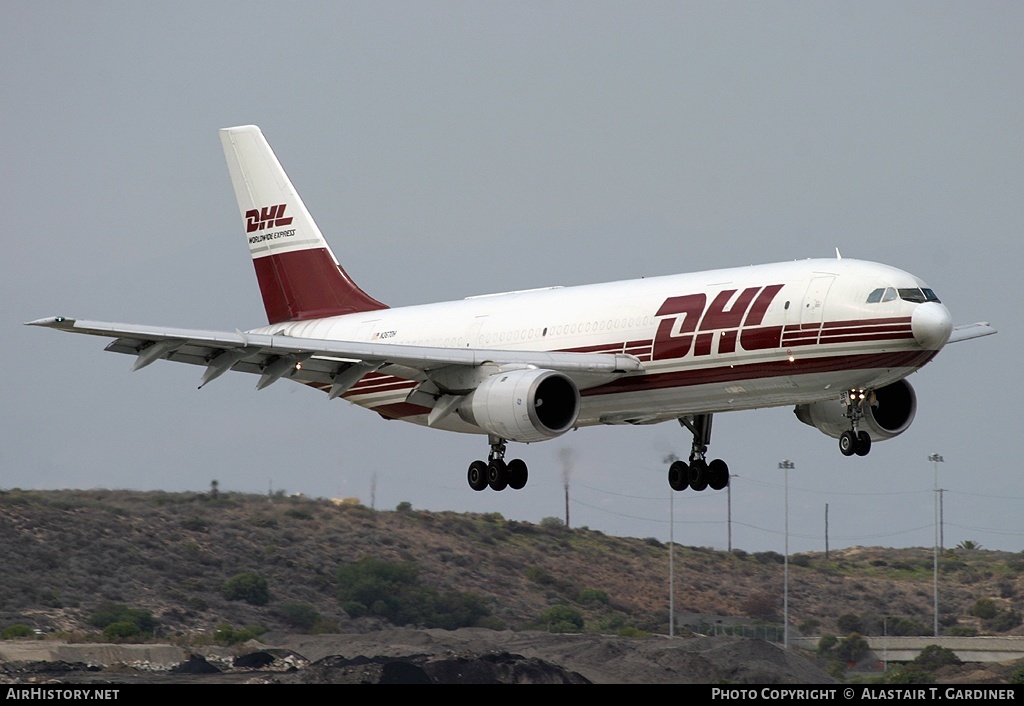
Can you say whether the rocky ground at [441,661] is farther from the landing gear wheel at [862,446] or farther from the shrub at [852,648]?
the landing gear wheel at [862,446]

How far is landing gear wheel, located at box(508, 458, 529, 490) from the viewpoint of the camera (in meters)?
44.7

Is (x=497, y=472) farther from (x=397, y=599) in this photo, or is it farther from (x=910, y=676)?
(x=910, y=676)

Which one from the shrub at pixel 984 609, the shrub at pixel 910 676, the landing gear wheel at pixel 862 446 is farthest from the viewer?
the shrub at pixel 984 609

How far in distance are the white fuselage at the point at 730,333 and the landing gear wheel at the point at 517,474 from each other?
1.57 m

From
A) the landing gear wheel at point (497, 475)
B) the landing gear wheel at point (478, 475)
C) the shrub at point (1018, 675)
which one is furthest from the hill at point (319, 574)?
the landing gear wheel at point (497, 475)

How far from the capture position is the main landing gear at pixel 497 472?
4475 cm

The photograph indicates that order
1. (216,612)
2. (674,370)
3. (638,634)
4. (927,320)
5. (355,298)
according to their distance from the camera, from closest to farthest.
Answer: (927,320)
(674,370)
(355,298)
(216,612)
(638,634)

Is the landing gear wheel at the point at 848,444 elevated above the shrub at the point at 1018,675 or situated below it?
above

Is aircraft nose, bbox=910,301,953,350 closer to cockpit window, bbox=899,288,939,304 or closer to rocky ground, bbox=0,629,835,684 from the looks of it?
cockpit window, bbox=899,288,939,304

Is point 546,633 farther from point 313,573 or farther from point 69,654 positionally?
point 69,654
